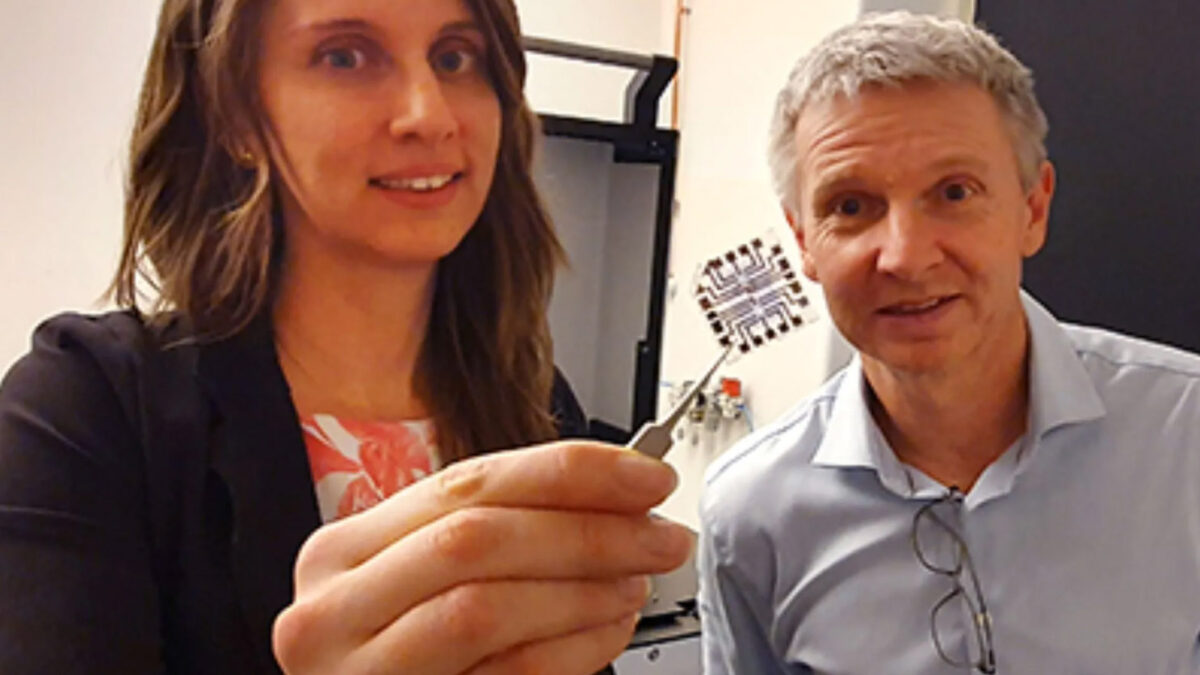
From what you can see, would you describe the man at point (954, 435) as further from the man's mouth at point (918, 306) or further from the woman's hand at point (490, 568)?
the woman's hand at point (490, 568)

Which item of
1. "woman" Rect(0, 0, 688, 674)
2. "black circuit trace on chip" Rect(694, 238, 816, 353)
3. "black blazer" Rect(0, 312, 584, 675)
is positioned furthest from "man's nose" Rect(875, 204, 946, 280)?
"black circuit trace on chip" Rect(694, 238, 816, 353)

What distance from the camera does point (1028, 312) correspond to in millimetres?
1165

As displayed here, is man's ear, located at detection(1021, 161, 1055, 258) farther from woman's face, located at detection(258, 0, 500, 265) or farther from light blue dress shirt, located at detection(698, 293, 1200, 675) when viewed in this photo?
woman's face, located at detection(258, 0, 500, 265)

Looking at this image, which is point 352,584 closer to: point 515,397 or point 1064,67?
point 515,397

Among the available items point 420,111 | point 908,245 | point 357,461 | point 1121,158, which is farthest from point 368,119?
point 1121,158

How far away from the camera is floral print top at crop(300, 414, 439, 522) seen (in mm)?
654

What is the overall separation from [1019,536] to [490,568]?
0.88 m

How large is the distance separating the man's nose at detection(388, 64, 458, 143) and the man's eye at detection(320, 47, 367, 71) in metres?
0.03

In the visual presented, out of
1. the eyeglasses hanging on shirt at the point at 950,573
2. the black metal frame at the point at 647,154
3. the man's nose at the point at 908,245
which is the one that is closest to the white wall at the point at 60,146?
the black metal frame at the point at 647,154

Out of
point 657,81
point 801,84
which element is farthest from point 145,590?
point 657,81

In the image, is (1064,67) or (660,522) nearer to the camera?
(660,522)

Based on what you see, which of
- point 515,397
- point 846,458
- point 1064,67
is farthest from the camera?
point 1064,67

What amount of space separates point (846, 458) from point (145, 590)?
819mm

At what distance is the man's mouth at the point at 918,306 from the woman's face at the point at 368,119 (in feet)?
1.96
